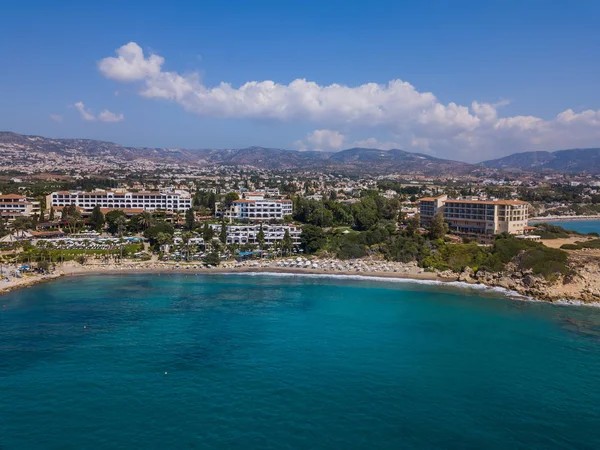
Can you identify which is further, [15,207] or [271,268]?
[15,207]

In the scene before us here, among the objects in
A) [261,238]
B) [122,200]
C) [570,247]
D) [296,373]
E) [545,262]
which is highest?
[122,200]

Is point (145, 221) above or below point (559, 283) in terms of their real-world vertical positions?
above

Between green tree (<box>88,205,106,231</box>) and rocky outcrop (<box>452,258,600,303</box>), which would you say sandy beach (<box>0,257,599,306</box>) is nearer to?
rocky outcrop (<box>452,258,600,303</box>)

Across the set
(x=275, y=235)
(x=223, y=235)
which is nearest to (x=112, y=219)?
(x=223, y=235)

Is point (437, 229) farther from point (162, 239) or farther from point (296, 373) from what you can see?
point (296, 373)

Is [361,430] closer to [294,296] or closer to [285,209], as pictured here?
[294,296]

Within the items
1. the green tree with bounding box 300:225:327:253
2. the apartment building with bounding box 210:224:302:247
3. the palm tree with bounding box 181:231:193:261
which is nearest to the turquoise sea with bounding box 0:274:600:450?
the palm tree with bounding box 181:231:193:261

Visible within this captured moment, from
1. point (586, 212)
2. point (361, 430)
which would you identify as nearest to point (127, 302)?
point (361, 430)

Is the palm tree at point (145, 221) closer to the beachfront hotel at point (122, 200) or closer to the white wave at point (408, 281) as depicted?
the beachfront hotel at point (122, 200)
